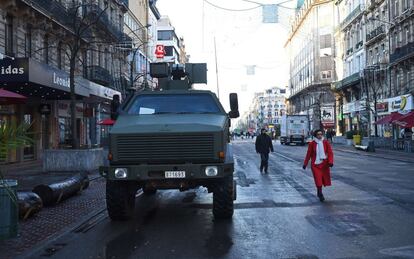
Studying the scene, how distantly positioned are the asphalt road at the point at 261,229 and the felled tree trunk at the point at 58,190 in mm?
1543

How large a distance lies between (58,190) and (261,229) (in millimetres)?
5368

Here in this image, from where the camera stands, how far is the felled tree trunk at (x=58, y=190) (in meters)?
11.7

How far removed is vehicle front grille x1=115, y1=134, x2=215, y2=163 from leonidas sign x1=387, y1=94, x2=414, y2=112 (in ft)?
126

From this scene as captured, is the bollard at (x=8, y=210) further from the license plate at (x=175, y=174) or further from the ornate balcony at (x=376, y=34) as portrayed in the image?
the ornate balcony at (x=376, y=34)

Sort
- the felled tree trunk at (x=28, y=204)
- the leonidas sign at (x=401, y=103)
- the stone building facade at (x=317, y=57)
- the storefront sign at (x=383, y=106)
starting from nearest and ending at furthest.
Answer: the felled tree trunk at (x=28, y=204), the leonidas sign at (x=401, y=103), the storefront sign at (x=383, y=106), the stone building facade at (x=317, y=57)

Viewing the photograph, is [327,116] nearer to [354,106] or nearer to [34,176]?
[354,106]

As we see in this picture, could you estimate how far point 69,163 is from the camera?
20.6 metres

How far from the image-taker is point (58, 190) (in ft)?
39.7

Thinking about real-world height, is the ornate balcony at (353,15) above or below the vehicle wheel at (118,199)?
above

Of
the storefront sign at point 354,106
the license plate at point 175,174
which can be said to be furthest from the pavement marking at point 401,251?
the storefront sign at point 354,106

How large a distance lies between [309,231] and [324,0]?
78.9 meters

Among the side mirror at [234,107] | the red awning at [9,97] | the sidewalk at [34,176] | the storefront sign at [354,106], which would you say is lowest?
the sidewalk at [34,176]

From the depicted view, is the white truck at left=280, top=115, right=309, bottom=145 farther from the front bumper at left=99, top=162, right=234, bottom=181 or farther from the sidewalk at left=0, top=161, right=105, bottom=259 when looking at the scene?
the front bumper at left=99, top=162, right=234, bottom=181

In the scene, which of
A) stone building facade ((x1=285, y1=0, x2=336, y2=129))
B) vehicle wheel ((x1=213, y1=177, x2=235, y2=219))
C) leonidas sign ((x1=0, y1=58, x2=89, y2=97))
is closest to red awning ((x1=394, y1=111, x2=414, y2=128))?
leonidas sign ((x1=0, y1=58, x2=89, y2=97))
